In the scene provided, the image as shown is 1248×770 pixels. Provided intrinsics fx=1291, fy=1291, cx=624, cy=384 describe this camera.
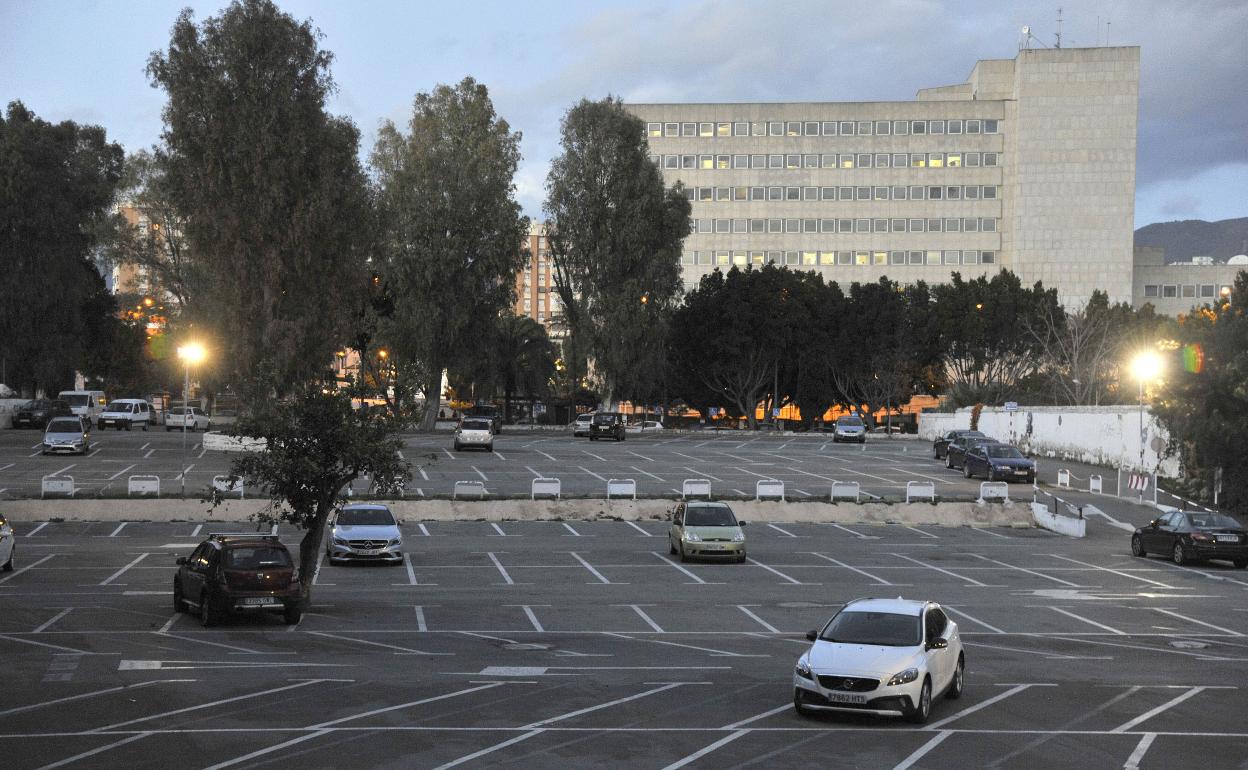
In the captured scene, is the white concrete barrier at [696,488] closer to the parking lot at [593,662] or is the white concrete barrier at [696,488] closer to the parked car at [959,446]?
the parking lot at [593,662]

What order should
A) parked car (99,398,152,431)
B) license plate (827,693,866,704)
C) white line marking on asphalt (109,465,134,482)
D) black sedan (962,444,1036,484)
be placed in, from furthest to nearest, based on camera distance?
parked car (99,398,152,431), black sedan (962,444,1036,484), white line marking on asphalt (109,465,134,482), license plate (827,693,866,704)

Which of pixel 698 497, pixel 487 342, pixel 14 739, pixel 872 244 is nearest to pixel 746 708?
pixel 14 739

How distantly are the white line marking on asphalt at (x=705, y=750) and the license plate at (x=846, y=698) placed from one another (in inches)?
46.4

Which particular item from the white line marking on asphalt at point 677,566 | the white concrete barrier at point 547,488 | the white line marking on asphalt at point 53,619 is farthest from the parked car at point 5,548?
the white concrete barrier at point 547,488

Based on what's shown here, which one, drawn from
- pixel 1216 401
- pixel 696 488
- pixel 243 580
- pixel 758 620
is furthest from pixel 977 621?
pixel 1216 401

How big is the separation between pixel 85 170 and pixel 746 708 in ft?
233

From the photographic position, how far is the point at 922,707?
49.4ft

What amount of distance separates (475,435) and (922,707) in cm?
5057

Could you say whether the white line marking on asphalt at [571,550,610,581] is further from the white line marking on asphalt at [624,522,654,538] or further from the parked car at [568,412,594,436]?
the parked car at [568,412,594,436]

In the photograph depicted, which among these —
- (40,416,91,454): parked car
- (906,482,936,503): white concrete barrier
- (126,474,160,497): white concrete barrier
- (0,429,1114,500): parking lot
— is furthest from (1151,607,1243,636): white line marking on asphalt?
(40,416,91,454): parked car

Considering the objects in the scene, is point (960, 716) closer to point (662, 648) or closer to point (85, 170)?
point (662, 648)

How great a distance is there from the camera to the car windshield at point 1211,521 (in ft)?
112

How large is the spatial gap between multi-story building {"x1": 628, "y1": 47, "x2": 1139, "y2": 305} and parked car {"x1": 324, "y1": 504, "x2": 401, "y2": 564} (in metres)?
101

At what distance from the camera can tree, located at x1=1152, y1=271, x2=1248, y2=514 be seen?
4331 centimetres
